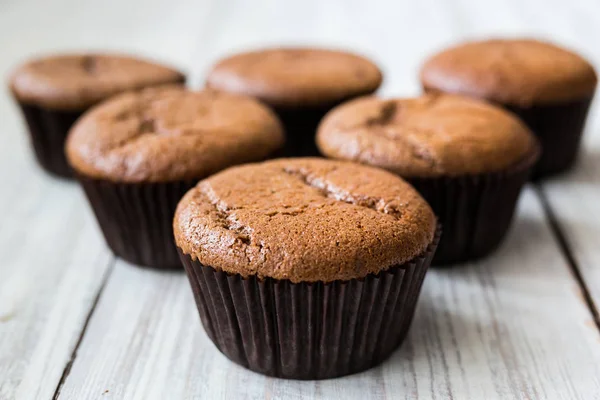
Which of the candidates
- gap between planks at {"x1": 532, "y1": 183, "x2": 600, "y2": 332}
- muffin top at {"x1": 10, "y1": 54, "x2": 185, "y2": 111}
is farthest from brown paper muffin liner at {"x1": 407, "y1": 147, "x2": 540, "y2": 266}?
muffin top at {"x1": 10, "y1": 54, "x2": 185, "y2": 111}

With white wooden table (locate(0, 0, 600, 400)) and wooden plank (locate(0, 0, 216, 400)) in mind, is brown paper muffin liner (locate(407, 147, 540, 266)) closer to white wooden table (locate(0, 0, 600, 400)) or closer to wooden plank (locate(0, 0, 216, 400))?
white wooden table (locate(0, 0, 600, 400))

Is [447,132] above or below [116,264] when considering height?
above

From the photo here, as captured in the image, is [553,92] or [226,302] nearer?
[226,302]

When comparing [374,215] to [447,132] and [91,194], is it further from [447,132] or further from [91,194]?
[91,194]

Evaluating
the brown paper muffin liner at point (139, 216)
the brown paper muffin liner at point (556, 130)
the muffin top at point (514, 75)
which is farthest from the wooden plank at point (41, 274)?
the brown paper muffin liner at point (556, 130)

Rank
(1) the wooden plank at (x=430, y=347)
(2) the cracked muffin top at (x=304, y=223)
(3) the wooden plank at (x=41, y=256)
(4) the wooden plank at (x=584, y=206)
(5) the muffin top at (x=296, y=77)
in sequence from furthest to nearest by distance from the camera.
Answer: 1. (5) the muffin top at (x=296, y=77)
2. (4) the wooden plank at (x=584, y=206)
3. (3) the wooden plank at (x=41, y=256)
4. (1) the wooden plank at (x=430, y=347)
5. (2) the cracked muffin top at (x=304, y=223)

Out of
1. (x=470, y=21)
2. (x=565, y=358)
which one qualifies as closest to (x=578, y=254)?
(x=565, y=358)

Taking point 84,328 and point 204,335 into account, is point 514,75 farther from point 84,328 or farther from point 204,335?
point 84,328

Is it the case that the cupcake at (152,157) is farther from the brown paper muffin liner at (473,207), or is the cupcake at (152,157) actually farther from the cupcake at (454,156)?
the brown paper muffin liner at (473,207)
